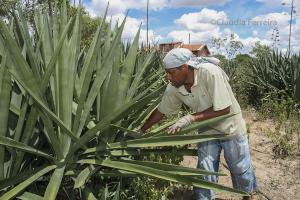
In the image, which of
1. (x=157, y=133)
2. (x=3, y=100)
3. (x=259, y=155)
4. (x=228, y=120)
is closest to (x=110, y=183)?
(x=157, y=133)

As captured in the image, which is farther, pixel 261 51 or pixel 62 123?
pixel 261 51

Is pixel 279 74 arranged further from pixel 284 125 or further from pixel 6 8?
pixel 6 8

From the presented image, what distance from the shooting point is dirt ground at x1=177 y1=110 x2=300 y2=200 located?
4.48 meters

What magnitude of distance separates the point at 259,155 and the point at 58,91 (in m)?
3.77

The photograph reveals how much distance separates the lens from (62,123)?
2.72 m

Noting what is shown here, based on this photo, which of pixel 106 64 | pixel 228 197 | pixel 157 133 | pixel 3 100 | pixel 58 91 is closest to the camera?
pixel 3 100

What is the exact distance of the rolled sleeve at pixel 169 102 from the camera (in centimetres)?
379

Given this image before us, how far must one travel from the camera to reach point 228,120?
3.65 m

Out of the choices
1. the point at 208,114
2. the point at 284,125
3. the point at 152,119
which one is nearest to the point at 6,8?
the point at 152,119

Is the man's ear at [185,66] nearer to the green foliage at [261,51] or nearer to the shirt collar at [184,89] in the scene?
the shirt collar at [184,89]

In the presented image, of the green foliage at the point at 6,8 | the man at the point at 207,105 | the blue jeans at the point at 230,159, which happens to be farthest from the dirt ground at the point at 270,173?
the green foliage at the point at 6,8

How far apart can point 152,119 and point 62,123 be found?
1214mm

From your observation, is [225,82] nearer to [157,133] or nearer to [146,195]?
[157,133]

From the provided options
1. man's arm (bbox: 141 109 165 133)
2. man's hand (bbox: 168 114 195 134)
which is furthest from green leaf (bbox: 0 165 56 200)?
man's arm (bbox: 141 109 165 133)
